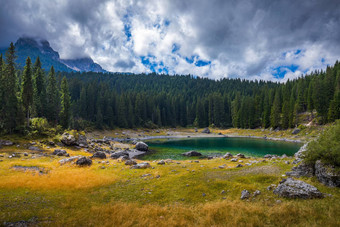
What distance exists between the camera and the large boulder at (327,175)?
12.8 m

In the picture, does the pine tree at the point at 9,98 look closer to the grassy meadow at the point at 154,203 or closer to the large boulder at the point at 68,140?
the large boulder at the point at 68,140

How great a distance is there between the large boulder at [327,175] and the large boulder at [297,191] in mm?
2392

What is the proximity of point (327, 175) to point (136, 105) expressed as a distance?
12367 cm

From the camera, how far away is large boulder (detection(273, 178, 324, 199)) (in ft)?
37.4

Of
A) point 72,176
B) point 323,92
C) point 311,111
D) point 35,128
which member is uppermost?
point 323,92

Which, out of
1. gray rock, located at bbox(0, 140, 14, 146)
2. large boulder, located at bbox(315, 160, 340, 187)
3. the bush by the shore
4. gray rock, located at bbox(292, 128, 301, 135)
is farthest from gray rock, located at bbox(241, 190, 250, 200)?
gray rock, located at bbox(292, 128, 301, 135)

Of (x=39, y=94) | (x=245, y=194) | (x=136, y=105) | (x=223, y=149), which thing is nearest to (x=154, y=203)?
(x=245, y=194)

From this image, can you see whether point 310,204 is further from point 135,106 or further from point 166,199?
point 135,106

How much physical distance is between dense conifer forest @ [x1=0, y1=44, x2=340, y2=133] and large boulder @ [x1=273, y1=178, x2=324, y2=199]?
54789mm

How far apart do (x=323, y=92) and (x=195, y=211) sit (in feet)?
353

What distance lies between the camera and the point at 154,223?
9.70 meters

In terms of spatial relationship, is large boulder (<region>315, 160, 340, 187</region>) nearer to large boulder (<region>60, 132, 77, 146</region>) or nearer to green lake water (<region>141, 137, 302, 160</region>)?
green lake water (<region>141, 137, 302, 160</region>)

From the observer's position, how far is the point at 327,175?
13.2m

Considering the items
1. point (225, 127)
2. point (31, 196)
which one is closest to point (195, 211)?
point (31, 196)
